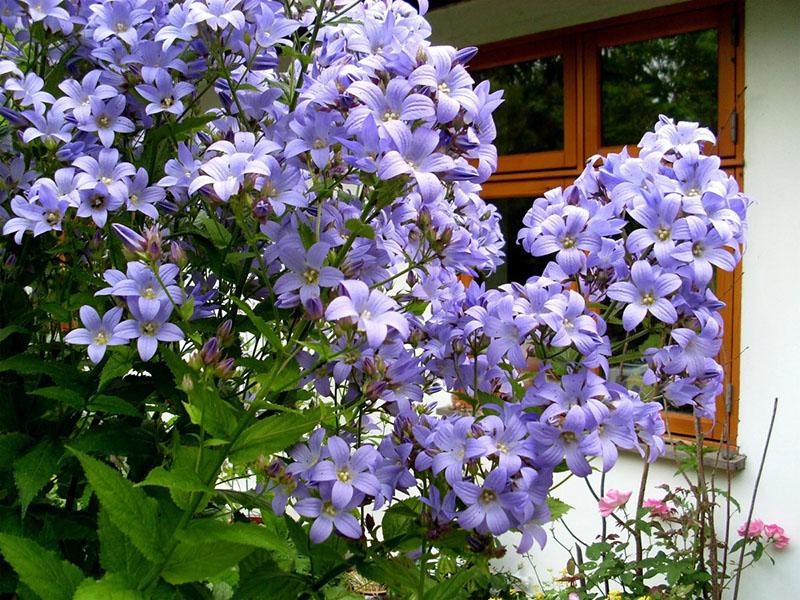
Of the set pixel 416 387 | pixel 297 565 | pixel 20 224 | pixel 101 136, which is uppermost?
pixel 101 136

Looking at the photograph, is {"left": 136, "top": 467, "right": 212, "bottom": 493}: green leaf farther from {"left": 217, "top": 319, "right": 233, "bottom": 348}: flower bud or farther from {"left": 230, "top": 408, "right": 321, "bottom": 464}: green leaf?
{"left": 217, "top": 319, "right": 233, "bottom": 348}: flower bud

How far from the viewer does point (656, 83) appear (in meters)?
2.93

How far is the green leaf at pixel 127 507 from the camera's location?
754mm

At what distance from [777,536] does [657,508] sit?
396mm

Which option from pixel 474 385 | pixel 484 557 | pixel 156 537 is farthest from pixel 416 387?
pixel 156 537

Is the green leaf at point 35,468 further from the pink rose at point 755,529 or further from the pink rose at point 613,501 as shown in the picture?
the pink rose at point 755,529

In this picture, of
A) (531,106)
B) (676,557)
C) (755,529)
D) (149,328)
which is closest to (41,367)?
(149,328)

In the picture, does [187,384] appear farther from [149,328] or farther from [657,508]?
[657,508]

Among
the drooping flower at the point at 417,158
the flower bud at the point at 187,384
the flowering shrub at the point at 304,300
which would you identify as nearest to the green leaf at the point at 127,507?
the flowering shrub at the point at 304,300

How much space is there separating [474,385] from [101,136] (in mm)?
517

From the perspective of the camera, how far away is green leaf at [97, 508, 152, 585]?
2.58 feet

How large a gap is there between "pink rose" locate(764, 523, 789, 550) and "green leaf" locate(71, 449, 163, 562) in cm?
249

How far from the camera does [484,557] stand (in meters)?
0.86

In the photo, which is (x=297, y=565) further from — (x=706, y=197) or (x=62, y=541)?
(x=706, y=197)
